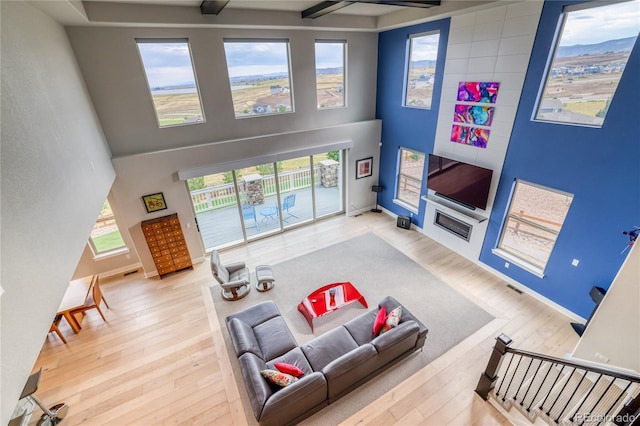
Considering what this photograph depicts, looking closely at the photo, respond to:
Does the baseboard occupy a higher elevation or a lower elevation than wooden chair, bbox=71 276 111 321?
lower

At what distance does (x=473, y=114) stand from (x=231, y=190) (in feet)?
21.2

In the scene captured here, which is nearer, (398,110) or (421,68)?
(421,68)

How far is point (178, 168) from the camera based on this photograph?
5.93 m

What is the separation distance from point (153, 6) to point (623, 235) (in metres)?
8.16

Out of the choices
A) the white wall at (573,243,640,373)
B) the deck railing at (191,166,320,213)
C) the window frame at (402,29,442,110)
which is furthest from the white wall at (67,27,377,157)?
the white wall at (573,243,640,373)

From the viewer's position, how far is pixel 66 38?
4.45m

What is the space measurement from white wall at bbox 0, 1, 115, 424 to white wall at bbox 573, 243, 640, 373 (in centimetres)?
593

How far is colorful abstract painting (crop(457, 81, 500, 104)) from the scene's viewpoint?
5.21m

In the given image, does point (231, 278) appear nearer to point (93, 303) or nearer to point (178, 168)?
point (93, 303)

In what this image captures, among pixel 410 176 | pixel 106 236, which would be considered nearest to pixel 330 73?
pixel 410 176

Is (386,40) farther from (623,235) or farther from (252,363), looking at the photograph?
(252,363)

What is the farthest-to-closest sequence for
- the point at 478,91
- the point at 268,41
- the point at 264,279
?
the point at 268,41 → the point at 264,279 → the point at 478,91

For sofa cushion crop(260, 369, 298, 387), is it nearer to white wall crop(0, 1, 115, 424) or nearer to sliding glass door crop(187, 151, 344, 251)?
white wall crop(0, 1, 115, 424)

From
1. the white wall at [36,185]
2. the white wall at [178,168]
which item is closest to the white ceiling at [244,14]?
the white wall at [36,185]
